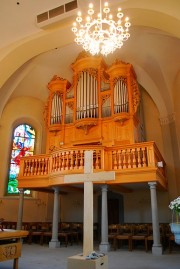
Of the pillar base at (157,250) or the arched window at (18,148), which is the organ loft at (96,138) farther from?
the arched window at (18,148)

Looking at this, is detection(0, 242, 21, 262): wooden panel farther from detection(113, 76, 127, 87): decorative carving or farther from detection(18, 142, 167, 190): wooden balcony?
detection(113, 76, 127, 87): decorative carving

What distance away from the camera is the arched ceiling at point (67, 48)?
8180 mm

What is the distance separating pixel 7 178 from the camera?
12352 mm

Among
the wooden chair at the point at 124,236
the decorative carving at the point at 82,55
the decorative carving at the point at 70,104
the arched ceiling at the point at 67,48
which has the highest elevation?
the decorative carving at the point at 82,55

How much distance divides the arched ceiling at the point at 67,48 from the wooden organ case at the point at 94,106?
96 cm

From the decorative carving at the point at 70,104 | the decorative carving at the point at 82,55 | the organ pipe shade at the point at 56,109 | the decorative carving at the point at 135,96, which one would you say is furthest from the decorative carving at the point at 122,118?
the decorative carving at the point at 82,55

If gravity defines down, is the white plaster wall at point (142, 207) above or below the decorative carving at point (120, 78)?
below

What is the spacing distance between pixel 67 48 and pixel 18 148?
5694 millimetres

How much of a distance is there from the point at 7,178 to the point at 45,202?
7.34 ft

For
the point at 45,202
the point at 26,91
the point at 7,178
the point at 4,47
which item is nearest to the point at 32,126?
the point at 26,91

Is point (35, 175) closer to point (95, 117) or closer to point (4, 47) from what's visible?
point (95, 117)

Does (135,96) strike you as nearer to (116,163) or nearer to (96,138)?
(96,138)

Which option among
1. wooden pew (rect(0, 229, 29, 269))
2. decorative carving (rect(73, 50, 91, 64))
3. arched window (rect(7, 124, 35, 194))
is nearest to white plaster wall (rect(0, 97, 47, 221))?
arched window (rect(7, 124, 35, 194))

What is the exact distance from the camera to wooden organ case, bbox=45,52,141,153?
34.3 ft
